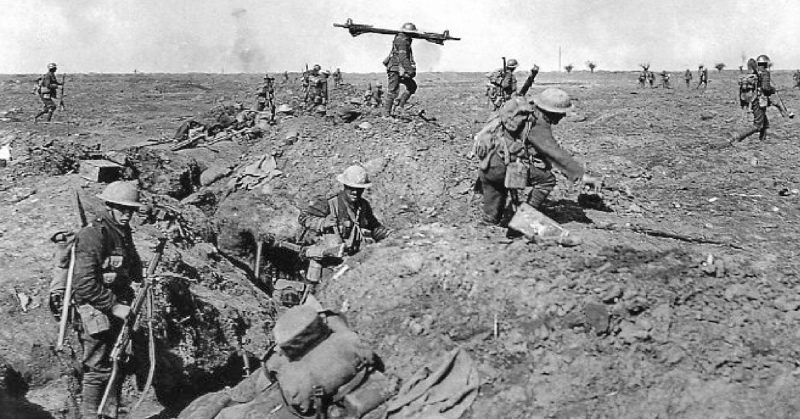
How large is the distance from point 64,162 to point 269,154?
9.19 feet

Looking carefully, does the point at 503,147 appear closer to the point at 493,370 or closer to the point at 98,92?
the point at 493,370

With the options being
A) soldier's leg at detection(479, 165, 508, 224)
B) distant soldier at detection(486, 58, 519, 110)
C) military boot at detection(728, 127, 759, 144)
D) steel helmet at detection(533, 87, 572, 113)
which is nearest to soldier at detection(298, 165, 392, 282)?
soldier's leg at detection(479, 165, 508, 224)

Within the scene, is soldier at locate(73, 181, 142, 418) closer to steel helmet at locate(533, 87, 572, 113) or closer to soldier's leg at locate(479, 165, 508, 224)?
soldier's leg at locate(479, 165, 508, 224)

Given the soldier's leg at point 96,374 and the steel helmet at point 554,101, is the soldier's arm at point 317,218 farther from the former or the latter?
the steel helmet at point 554,101

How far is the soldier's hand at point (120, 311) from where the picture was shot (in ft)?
14.6

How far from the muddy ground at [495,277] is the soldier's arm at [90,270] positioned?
1266mm

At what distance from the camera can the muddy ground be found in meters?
3.90

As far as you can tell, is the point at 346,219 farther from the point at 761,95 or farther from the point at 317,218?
the point at 761,95

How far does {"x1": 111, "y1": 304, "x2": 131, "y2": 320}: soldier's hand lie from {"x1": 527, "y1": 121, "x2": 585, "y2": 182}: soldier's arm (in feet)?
11.5

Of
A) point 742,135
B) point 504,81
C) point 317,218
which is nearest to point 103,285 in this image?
point 317,218

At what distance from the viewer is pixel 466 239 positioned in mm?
5645

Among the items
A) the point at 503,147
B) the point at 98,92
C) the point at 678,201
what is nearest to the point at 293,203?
the point at 503,147

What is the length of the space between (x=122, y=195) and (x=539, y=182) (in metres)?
3.43

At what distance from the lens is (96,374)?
179 inches
